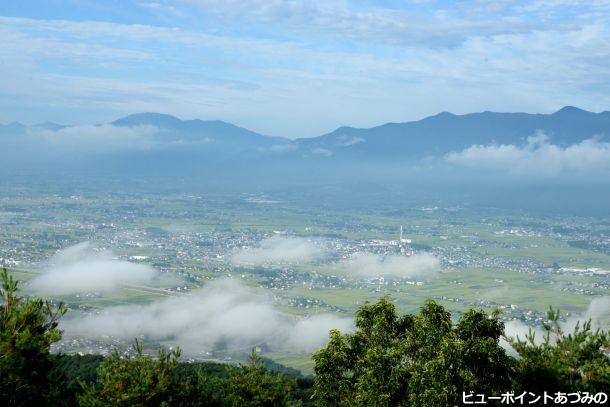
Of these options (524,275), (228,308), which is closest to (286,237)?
(524,275)

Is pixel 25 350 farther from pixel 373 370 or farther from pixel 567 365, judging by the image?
pixel 567 365

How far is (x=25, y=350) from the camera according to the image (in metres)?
11.6

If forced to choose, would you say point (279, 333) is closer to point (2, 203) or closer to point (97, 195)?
point (2, 203)

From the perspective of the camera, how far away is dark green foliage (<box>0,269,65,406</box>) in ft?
36.6

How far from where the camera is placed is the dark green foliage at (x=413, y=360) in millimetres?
12891

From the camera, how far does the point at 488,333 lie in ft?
44.1

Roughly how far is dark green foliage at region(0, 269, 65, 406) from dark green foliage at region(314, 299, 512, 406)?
21.3ft

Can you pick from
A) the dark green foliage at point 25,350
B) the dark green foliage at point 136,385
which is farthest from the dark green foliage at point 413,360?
the dark green foliage at point 25,350

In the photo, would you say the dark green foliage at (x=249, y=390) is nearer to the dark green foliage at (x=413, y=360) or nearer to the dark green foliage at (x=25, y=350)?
the dark green foliage at (x=413, y=360)

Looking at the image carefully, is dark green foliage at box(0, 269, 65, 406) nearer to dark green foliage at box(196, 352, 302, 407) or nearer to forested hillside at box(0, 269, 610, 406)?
forested hillside at box(0, 269, 610, 406)

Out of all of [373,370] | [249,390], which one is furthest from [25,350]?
[373,370]

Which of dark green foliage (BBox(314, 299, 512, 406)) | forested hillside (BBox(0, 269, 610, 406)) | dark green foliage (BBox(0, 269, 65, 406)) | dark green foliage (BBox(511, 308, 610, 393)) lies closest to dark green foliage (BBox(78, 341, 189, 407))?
forested hillside (BBox(0, 269, 610, 406))

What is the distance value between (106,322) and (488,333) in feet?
174

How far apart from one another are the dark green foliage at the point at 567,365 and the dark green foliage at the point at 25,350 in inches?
349
